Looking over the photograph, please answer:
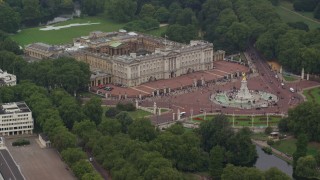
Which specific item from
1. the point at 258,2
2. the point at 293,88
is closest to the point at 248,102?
the point at 293,88

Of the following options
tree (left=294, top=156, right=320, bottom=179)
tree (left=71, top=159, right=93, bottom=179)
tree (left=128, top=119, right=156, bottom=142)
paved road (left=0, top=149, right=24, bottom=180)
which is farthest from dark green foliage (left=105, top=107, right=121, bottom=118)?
tree (left=294, top=156, right=320, bottom=179)

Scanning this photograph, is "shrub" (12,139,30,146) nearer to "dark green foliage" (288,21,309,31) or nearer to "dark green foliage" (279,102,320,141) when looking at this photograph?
"dark green foliage" (279,102,320,141)

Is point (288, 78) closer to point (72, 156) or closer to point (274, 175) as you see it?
point (274, 175)

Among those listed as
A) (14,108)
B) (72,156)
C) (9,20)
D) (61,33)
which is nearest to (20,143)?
(14,108)

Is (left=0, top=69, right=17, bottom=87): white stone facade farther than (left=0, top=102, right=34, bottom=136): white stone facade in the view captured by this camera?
Yes

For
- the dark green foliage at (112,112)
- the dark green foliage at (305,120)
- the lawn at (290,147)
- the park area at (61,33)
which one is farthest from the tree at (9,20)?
the lawn at (290,147)

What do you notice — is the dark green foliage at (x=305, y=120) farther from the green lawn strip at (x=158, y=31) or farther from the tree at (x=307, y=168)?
the green lawn strip at (x=158, y=31)

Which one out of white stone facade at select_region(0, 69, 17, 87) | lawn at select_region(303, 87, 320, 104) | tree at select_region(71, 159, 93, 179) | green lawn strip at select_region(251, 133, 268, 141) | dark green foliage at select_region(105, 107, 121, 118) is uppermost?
white stone facade at select_region(0, 69, 17, 87)
